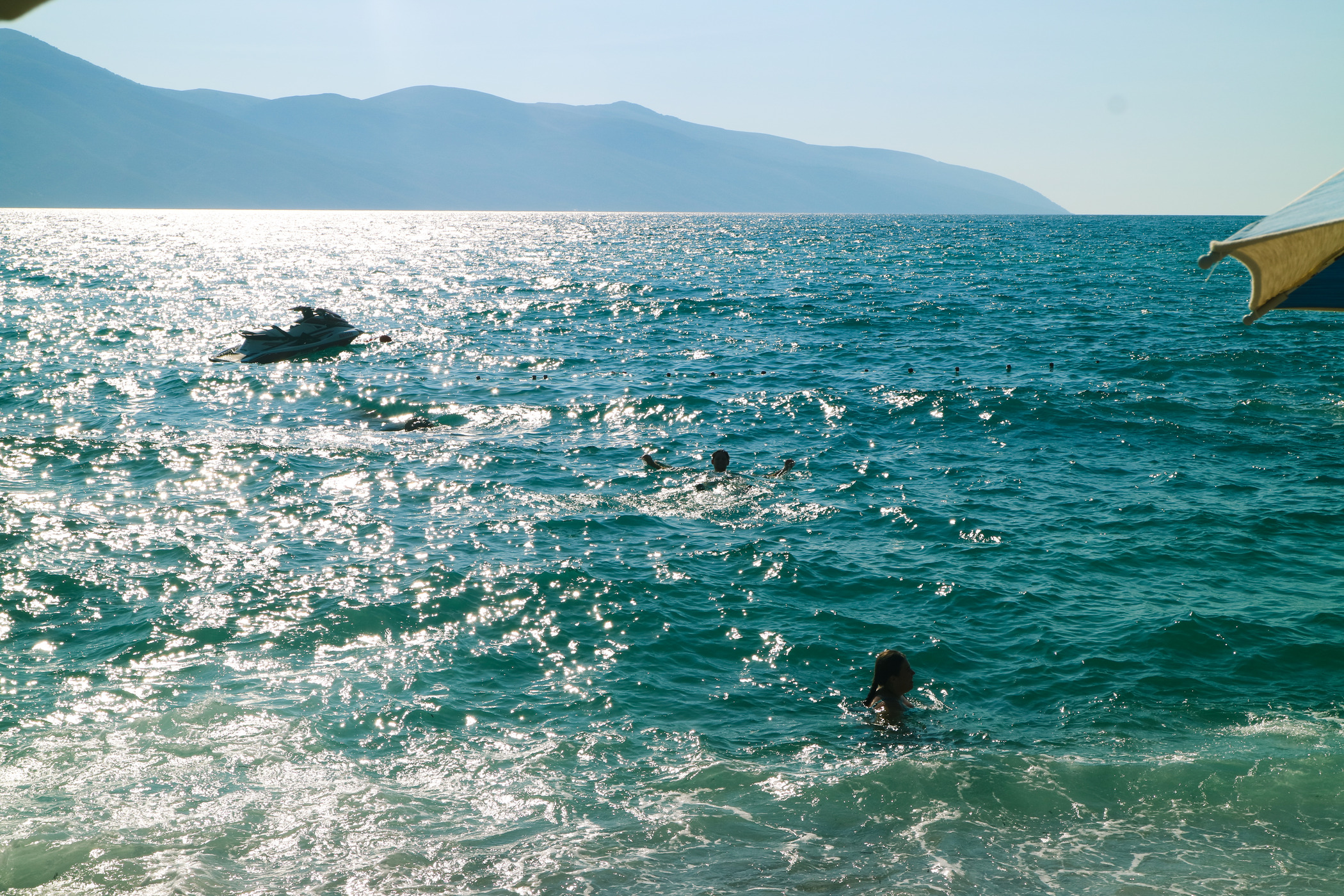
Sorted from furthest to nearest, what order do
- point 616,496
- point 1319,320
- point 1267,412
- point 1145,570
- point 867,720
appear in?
point 1319,320, point 1267,412, point 616,496, point 1145,570, point 867,720

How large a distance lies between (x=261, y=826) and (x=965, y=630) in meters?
9.21

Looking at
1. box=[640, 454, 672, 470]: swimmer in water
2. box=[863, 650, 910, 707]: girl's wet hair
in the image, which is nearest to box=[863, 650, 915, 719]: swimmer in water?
box=[863, 650, 910, 707]: girl's wet hair

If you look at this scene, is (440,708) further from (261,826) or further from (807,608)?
(807,608)

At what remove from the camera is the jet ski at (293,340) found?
108 ft

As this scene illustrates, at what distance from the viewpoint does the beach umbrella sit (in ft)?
14.4

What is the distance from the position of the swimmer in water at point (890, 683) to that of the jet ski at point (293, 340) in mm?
29481

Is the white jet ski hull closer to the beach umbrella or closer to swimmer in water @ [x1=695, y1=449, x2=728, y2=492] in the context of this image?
swimmer in water @ [x1=695, y1=449, x2=728, y2=492]

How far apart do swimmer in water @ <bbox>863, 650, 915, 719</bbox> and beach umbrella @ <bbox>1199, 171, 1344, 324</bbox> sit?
5.55 metres

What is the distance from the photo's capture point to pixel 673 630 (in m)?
12.3

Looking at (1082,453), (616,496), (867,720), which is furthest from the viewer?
(1082,453)

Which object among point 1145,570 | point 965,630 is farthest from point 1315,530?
point 965,630

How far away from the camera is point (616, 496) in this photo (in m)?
17.8

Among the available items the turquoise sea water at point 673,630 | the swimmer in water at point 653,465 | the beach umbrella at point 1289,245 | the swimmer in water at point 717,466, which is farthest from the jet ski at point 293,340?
the beach umbrella at point 1289,245

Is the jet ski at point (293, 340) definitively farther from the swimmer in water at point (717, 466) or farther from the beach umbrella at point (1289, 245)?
the beach umbrella at point (1289, 245)
